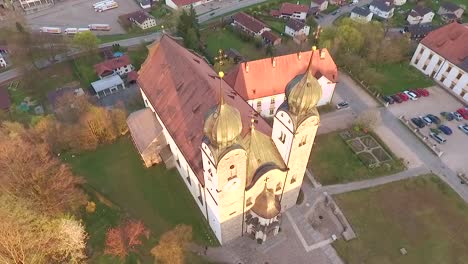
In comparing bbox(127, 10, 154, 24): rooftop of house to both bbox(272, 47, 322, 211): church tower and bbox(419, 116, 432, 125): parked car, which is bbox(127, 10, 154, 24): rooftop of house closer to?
bbox(272, 47, 322, 211): church tower

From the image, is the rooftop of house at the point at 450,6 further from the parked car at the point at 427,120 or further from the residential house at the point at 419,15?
the parked car at the point at 427,120

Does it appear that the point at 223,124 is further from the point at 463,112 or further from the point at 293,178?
the point at 463,112

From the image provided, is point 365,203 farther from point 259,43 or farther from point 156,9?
point 156,9

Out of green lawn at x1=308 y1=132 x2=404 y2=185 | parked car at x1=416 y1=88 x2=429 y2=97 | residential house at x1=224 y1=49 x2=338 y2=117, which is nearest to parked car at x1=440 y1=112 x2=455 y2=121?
parked car at x1=416 y1=88 x2=429 y2=97

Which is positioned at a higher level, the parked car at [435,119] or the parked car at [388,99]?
the parked car at [388,99]

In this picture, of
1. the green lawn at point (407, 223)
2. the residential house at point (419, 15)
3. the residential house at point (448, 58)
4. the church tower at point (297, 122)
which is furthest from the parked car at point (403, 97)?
the residential house at point (419, 15)

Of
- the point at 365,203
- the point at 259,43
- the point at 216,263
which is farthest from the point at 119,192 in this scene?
the point at 259,43

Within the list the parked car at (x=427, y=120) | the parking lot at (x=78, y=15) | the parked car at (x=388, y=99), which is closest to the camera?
the parked car at (x=427, y=120)
